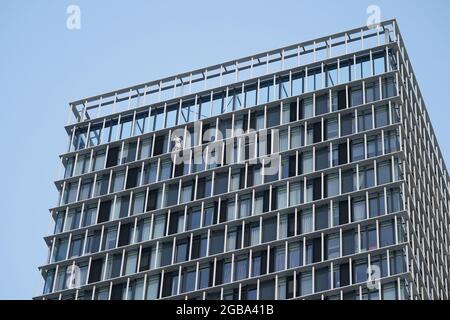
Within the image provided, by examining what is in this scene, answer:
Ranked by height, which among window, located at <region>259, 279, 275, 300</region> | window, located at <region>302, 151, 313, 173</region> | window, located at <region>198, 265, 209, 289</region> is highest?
window, located at <region>302, 151, 313, 173</region>

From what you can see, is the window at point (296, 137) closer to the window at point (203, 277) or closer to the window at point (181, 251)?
the window at point (181, 251)

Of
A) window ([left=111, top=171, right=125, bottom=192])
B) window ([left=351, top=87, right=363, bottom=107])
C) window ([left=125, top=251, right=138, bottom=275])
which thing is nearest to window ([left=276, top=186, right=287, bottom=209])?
window ([left=351, top=87, right=363, bottom=107])

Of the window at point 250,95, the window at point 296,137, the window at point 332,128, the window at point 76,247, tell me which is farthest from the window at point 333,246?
the window at point 76,247

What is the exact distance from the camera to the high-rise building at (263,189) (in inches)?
3799

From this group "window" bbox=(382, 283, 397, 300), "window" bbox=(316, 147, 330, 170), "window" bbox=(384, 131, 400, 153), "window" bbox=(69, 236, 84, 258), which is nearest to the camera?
"window" bbox=(382, 283, 397, 300)

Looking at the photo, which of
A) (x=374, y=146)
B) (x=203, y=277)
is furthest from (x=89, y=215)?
(x=374, y=146)

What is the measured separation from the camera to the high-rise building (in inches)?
3799

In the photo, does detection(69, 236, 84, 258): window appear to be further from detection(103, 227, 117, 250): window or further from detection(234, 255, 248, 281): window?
detection(234, 255, 248, 281): window

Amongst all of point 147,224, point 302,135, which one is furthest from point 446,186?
point 147,224

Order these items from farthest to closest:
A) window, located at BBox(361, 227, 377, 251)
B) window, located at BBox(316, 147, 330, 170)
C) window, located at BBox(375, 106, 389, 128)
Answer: window, located at BBox(375, 106, 389, 128) → window, located at BBox(316, 147, 330, 170) → window, located at BBox(361, 227, 377, 251)

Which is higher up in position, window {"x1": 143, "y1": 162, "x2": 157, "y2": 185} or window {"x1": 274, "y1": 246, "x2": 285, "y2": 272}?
window {"x1": 143, "y1": 162, "x2": 157, "y2": 185}

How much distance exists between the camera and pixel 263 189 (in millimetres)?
104562

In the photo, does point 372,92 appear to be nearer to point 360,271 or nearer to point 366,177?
point 366,177
